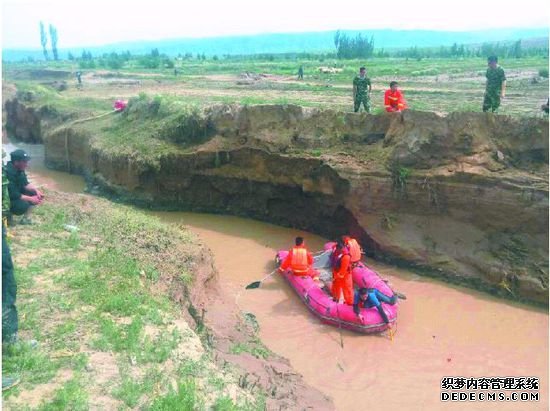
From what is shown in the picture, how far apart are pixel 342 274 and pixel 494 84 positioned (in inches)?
260

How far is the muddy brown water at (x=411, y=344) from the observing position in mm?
8422

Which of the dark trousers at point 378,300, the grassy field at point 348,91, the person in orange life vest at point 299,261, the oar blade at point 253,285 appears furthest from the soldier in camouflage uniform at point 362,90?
the dark trousers at point 378,300

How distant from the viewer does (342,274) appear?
10.1 metres

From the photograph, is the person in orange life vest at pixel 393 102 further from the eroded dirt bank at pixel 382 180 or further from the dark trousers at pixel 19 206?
the dark trousers at pixel 19 206

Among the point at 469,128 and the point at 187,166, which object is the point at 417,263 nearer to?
the point at 469,128

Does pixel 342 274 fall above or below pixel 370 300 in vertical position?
above

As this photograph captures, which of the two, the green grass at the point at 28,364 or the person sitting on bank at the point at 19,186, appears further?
the person sitting on bank at the point at 19,186

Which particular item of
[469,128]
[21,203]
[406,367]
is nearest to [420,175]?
[469,128]

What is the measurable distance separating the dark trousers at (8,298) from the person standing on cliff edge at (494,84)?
11.1 metres

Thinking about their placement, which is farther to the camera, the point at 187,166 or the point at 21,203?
the point at 187,166

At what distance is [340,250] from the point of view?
10086mm

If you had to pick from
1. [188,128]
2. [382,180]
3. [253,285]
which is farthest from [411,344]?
[188,128]

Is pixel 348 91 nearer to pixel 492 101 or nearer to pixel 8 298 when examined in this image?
pixel 492 101

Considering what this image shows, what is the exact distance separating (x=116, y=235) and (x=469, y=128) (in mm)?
8413
